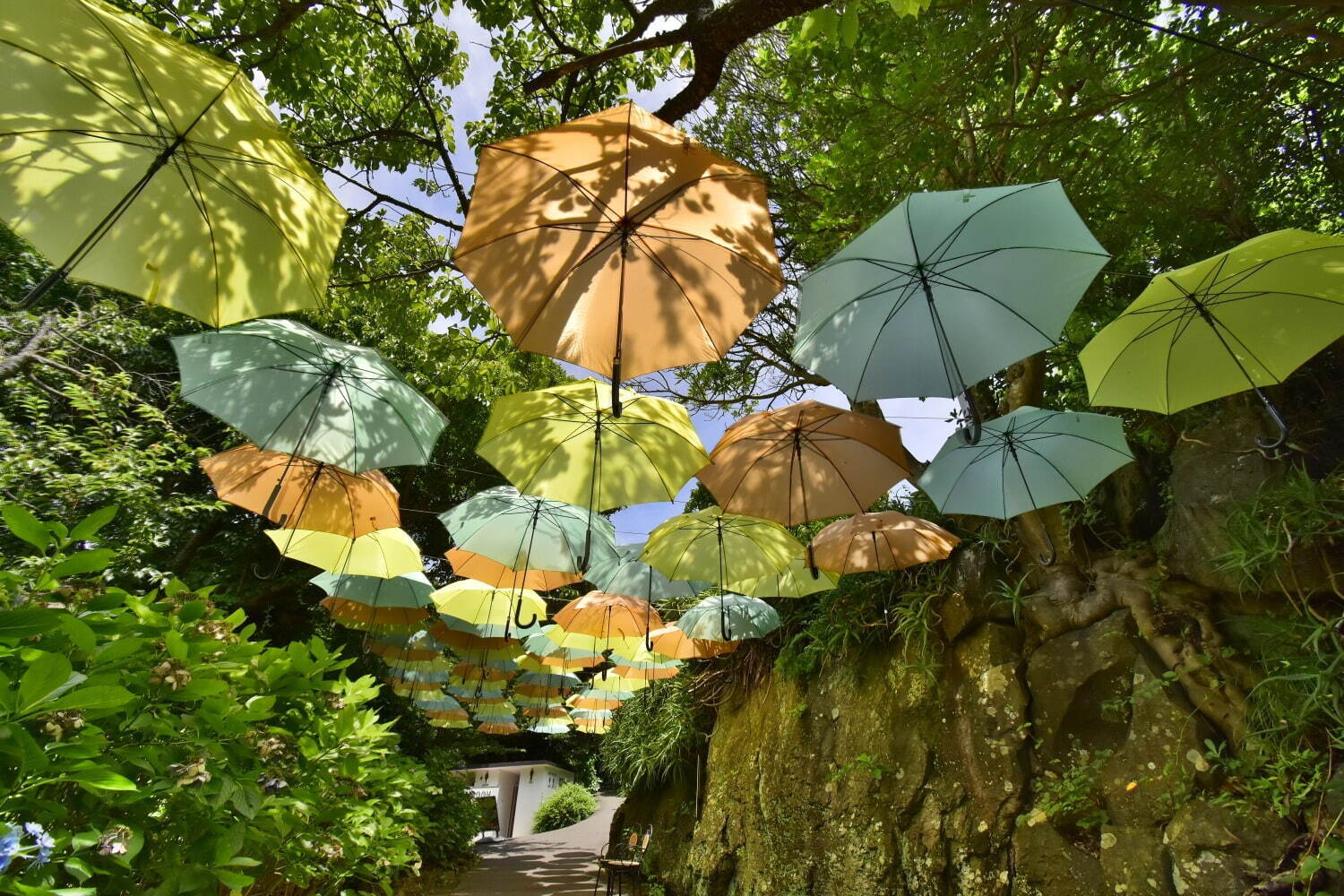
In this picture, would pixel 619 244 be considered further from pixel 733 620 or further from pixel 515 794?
pixel 515 794

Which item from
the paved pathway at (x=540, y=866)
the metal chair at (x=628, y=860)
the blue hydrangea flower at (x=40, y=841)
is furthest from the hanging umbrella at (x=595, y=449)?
the paved pathway at (x=540, y=866)

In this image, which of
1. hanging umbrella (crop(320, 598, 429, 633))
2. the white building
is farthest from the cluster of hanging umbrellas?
the white building

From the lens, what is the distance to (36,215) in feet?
6.72

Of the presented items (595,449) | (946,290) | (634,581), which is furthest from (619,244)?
(634,581)

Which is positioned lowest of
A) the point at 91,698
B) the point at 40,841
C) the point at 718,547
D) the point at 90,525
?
the point at 40,841

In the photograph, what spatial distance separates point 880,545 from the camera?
18.2ft

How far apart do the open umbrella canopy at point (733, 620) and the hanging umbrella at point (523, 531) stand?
1.86m

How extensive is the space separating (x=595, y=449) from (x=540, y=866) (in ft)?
42.6

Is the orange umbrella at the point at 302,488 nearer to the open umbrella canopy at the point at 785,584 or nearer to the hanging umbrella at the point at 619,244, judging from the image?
the hanging umbrella at the point at 619,244

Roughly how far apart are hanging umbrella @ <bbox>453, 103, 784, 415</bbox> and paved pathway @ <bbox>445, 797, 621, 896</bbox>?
36.6 ft

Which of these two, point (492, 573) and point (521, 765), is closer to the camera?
point (492, 573)

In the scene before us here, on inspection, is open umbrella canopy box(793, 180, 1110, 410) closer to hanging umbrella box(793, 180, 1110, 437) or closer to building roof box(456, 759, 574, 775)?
hanging umbrella box(793, 180, 1110, 437)

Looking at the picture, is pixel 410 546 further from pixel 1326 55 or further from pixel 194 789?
pixel 1326 55

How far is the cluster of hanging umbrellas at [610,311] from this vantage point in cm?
213
